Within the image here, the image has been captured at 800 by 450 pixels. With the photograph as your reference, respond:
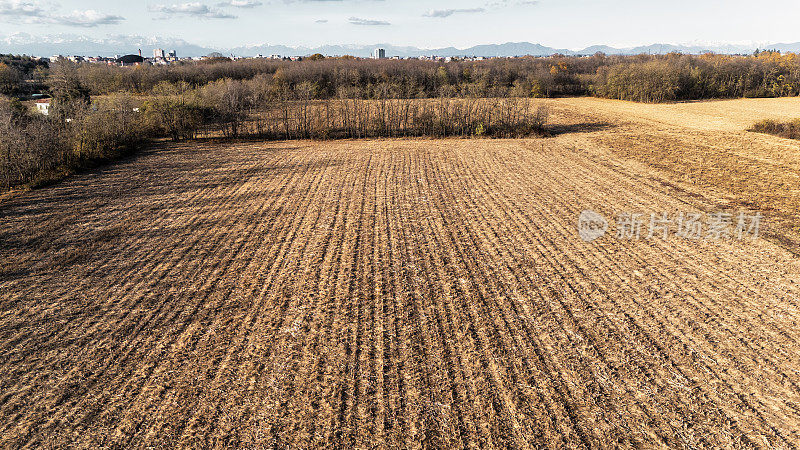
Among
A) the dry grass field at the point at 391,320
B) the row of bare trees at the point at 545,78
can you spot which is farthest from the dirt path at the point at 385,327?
the row of bare trees at the point at 545,78

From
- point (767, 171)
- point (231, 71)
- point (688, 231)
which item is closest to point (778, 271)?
point (688, 231)

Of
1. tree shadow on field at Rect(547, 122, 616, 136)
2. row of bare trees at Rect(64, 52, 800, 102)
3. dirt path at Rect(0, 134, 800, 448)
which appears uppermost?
row of bare trees at Rect(64, 52, 800, 102)

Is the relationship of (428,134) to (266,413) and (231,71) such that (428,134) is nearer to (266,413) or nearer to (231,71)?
(266,413)

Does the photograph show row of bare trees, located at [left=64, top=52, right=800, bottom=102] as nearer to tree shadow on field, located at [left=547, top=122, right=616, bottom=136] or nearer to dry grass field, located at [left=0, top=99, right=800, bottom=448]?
tree shadow on field, located at [left=547, top=122, right=616, bottom=136]

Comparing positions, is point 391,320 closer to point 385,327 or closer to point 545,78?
point 385,327

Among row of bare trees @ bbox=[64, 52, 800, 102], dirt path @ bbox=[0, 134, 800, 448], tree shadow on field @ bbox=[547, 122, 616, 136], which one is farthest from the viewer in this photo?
row of bare trees @ bbox=[64, 52, 800, 102]

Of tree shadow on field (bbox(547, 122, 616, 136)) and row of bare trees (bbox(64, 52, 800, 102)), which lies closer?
tree shadow on field (bbox(547, 122, 616, 136))

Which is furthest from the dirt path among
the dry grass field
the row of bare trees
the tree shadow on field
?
the row of bare trees

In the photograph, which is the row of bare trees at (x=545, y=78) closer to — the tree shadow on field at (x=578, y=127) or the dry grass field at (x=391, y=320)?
the tree shadow on field at (x=578, y=127)
